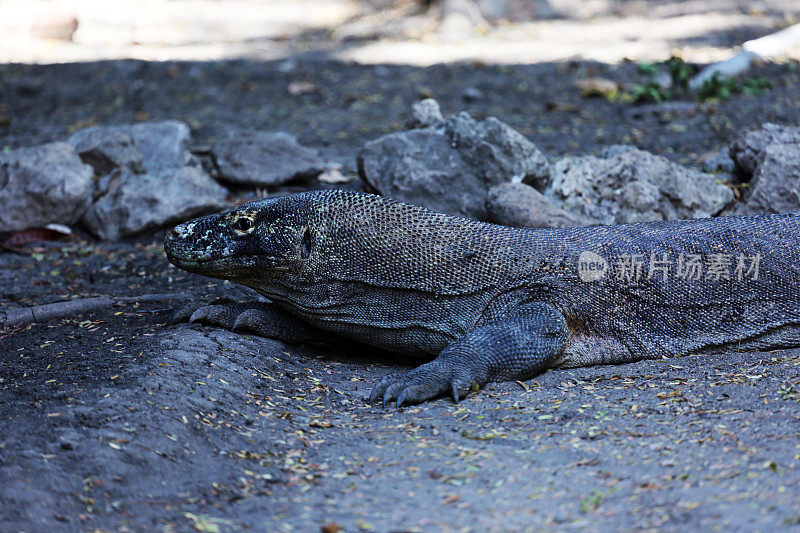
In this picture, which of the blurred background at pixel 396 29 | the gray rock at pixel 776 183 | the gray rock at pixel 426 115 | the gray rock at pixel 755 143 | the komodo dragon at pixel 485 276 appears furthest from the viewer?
the blurred background at pixel 396 29

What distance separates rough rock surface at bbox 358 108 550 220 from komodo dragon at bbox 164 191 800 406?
164 centimetres

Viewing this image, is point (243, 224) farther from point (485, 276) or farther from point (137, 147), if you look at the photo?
point (137, 147)

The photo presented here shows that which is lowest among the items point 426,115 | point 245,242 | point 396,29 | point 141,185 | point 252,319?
point 252,319

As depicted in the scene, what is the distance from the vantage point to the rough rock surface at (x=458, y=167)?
5.78 metres

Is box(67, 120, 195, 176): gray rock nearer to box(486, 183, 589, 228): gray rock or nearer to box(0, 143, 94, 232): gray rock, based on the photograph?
box(0, 143, 94, 232): gray rock

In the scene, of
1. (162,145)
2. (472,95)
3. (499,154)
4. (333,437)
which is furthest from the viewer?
(472,95)

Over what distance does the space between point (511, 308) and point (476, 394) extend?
1.82 ft

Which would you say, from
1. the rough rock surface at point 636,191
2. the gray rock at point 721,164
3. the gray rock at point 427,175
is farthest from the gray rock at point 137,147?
the gray rock at point 721,164

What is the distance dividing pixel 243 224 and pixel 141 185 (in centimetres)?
251

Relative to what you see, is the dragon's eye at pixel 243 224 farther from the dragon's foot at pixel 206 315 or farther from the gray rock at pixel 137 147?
the gray rock at pixel 137 147

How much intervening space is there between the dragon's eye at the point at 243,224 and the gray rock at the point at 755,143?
365cm

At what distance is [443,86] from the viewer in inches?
382

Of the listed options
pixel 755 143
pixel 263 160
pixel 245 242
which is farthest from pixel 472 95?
pixel 245 242

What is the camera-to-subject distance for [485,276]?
404 centimetres
